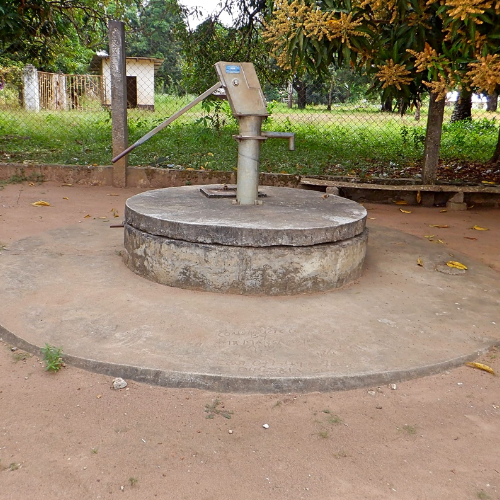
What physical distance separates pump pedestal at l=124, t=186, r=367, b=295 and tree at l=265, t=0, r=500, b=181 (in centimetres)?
150

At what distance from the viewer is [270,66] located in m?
9.48

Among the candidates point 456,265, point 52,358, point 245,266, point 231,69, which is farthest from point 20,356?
point 456,265

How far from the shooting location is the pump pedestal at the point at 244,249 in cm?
319

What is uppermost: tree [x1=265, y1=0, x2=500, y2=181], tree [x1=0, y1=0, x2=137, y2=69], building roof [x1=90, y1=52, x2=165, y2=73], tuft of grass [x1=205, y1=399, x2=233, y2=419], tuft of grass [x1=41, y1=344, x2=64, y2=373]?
building roof [x1=90, y1=52, x2=165, y2=73]

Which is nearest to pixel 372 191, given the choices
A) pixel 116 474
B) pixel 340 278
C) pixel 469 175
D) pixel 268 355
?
pixel 469 175

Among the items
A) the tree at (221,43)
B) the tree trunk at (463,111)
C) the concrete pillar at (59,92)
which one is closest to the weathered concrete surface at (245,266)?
the tree at (221,43)

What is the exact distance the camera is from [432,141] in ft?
20.1

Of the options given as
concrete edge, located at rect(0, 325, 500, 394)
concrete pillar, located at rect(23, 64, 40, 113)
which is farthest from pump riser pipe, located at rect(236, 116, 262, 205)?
concrete pillar, located at rect(23, 64, 40, 113)

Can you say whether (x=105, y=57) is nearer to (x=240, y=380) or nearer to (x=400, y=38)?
(x=400, y=38)

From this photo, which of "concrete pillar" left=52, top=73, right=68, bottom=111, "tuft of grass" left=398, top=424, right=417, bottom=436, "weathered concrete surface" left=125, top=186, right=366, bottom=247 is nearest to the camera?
"tuft of grass" left=398, top=424, right=417, bottom=436

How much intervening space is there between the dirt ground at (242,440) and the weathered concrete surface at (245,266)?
1013 millimetres

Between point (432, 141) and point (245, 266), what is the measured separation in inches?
150

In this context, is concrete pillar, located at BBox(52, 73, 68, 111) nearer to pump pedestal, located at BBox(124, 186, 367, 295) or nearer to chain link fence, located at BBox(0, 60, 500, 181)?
chain link fence, located at BBox(0, 60, 500, 181)

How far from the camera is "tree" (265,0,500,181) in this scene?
3.79m
